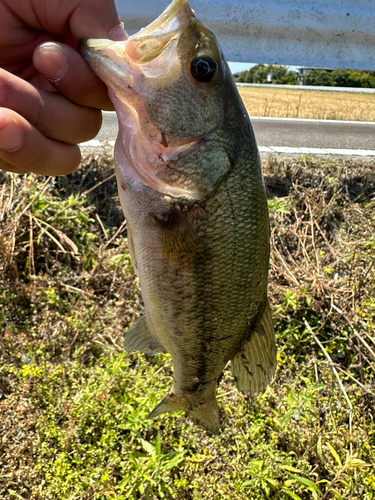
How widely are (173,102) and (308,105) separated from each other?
6.32 metres

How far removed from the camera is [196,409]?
173 cm

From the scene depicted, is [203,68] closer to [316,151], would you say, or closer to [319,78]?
[316,151]

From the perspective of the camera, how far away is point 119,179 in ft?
4.43

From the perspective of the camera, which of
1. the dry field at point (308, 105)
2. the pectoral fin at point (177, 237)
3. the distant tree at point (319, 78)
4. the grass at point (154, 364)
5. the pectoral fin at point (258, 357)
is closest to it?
the pectoral fin at point (177, 237)

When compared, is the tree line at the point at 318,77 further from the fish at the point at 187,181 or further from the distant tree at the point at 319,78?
the fish at the point at 187,181

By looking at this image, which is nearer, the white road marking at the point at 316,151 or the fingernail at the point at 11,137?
the fingernail at the point at 11,137

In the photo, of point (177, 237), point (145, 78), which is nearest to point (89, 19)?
point (145, 78)

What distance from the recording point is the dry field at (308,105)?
6.61m

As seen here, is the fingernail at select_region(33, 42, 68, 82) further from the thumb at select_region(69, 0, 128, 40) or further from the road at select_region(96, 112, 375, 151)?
the road at select_region(96, 112, 375, 151)

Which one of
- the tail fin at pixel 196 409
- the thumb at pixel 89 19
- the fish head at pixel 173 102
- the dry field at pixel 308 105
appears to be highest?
the thumb at pixel 89 19

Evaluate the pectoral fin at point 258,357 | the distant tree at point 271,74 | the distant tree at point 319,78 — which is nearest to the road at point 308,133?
the distant tree at point 319,78

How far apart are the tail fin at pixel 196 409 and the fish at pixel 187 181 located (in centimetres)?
31

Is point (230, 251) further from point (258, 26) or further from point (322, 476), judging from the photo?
point (258, 26)

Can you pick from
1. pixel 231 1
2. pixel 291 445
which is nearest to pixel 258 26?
pixel 231 1
